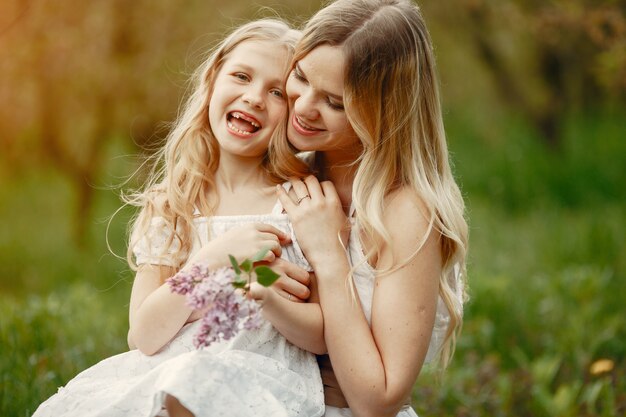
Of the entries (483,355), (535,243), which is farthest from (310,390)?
(535,243)

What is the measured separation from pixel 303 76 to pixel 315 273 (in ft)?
2.09

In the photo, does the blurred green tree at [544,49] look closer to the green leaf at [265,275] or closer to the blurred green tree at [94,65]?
the blurred green tree at [94,65]

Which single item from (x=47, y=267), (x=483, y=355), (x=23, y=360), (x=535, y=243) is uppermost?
(x=23, y=360)

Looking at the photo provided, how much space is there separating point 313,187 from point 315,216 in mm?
153

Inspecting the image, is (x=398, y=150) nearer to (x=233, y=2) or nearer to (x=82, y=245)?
(x=233, y=2)

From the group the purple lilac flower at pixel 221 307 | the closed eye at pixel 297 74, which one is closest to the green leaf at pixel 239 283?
the purple lilac flower at pixel 221 307

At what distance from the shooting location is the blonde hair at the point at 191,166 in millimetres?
2852

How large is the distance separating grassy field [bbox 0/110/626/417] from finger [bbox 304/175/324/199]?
110 cm

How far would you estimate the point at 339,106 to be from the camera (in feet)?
8.95

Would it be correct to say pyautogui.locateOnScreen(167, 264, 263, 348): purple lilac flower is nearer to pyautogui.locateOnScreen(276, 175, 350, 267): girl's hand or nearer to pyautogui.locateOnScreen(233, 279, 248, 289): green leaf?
pyautogui.locateOnScreen(233, 279, 248, 289): green leaf

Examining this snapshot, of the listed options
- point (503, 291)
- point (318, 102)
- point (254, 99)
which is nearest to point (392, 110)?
point (318, 102)

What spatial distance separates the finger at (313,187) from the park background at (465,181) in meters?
0.87

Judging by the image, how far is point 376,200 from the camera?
2707mm

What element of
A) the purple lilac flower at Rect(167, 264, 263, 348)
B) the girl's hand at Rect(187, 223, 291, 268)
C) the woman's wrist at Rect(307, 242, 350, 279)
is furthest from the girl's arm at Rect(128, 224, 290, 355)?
the purple lilac flower at Rect(167, 264, 263, 348)
